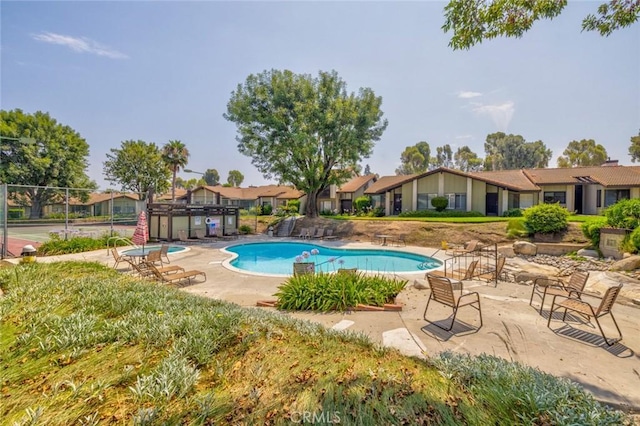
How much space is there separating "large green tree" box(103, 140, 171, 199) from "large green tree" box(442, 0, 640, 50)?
36279 mm

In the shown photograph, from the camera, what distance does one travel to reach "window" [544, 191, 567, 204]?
2384 cm

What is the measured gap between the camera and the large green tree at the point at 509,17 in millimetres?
4664

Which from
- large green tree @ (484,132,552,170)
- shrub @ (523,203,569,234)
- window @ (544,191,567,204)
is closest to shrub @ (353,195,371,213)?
window @ (544,191,567,204)

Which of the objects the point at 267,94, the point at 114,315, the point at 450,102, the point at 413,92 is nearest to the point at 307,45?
the point at 413,92

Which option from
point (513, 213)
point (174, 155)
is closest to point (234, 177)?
point (174, 155)

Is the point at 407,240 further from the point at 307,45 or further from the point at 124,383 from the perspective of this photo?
→ the point at 124,383

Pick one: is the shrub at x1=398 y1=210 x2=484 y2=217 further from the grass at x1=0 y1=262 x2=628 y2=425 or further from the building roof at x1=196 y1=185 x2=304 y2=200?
the grass at x1=0 y1=262 x2=628 y2=425

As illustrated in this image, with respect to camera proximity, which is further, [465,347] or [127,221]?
[127,221]

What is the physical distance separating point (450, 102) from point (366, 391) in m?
16.2

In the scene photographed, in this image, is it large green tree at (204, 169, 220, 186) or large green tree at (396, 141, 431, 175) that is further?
large green tree at (204, 169, 220, 186)

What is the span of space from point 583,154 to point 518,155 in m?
9.10

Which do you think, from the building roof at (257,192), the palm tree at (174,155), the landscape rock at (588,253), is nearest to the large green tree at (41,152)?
the palm tree at (174,155)

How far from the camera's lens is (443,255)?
13.6 meters

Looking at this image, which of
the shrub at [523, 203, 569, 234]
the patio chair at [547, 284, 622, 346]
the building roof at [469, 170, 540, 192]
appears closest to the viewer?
the patio chair at [547, 284, 622, 346]
